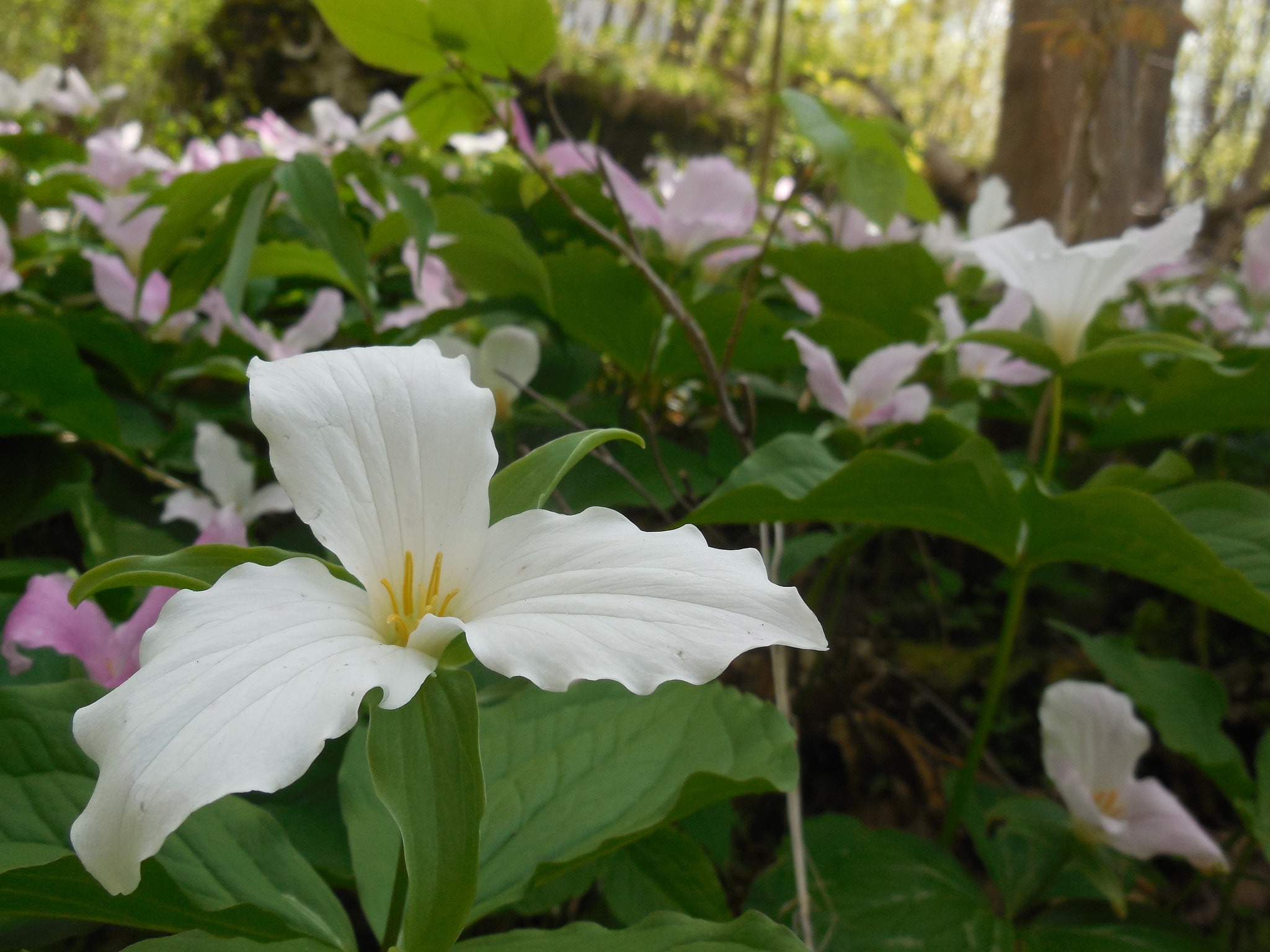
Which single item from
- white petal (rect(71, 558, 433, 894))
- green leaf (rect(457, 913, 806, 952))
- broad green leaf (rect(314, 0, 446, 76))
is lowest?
green leaf (rect(457, 913, 806, 952))

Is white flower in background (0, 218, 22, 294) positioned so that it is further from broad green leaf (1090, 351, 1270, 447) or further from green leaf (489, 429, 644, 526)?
broad green leaf (1090, 351, 1270, 447)

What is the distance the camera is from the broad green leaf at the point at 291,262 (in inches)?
46.0

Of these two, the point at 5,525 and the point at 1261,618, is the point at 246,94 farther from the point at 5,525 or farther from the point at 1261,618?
the point at 1261,618

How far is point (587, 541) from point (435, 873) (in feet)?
0.64

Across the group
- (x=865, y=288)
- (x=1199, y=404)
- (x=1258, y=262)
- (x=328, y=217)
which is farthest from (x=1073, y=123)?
(x=328, y=217)

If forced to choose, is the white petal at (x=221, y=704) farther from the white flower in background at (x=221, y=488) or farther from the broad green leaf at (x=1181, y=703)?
the broad green leaf at (x=1181, y=703)

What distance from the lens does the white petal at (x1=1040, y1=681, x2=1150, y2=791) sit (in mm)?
990

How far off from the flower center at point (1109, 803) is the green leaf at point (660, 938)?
0.69m

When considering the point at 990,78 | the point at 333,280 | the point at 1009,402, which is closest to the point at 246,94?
the point at 333,280

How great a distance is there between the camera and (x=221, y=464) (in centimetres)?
101

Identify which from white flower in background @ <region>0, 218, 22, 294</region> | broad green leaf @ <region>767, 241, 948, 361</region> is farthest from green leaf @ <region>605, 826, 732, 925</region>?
white flower in background @ <region>0, 218, 22, 294</region>

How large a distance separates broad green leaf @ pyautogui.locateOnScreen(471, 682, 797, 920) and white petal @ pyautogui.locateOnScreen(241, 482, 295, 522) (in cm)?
48

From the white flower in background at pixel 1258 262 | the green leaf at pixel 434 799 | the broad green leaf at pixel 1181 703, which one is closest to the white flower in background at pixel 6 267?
the green leaf at pixel 434 799

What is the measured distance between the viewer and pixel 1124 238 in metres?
1.01
